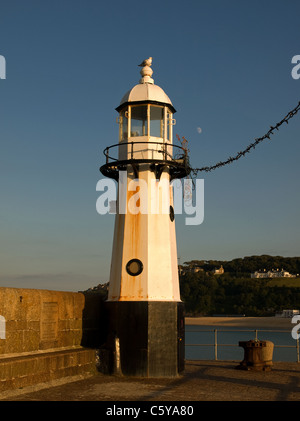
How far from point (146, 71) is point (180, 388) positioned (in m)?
9.90

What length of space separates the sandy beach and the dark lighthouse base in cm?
10419

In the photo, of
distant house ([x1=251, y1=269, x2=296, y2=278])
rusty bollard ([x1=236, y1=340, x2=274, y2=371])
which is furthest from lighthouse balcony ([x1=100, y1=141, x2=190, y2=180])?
distant house ([x1=251, y1=269, x2=296, y2=278])

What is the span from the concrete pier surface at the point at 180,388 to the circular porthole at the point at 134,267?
2.93 meters

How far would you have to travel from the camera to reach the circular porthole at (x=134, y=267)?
15234 mm

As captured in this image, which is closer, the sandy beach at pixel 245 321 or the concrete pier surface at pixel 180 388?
the concrete pier surface at pixel 180 388

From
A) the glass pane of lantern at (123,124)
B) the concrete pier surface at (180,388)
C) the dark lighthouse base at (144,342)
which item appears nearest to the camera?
the concrete pier surface at (180,388)

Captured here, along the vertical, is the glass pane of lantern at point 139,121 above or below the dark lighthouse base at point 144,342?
above

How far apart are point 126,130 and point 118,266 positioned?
4.23 metres

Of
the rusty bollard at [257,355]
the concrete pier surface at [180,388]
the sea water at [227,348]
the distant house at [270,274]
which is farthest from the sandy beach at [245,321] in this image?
the concrete pier surface at [180,388]

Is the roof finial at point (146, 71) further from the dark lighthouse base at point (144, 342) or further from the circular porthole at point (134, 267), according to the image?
the dark lighthouse base at point (144, 342)

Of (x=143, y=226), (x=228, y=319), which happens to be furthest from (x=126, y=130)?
(x=228, y=319)

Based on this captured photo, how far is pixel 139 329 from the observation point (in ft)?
48.5
